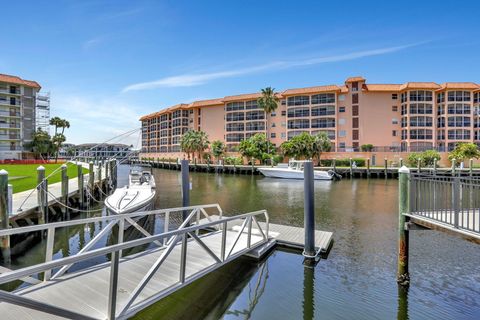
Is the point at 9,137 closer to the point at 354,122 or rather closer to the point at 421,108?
the point at 354,122

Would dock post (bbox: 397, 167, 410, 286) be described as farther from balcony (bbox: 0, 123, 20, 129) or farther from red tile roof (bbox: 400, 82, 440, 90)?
balcony (bbox: 0, 123, 20, 129)

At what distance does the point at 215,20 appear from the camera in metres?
19.7

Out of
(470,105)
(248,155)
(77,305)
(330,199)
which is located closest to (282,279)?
(77,305)

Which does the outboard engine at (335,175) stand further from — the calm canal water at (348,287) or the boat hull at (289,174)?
the calm canal water at (348,287)

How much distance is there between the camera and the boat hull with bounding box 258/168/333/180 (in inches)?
1593

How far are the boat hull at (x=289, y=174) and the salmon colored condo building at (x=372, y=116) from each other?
20842mm

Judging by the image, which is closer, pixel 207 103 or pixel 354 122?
pixel 354 122

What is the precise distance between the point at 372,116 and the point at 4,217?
64.6 meters

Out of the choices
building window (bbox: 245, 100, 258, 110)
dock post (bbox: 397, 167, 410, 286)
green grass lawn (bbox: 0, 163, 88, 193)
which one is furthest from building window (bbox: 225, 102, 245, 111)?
dock post (bbox: 397, 167, 410, 286)

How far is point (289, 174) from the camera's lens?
1640 inches

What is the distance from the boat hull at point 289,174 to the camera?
40.5 metres

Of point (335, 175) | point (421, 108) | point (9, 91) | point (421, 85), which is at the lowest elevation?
point (335, 175)

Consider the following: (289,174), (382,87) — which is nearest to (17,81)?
(289,174)

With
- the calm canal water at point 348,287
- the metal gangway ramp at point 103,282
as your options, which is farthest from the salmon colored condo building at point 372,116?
the metal gangway ramp at point 103,282
